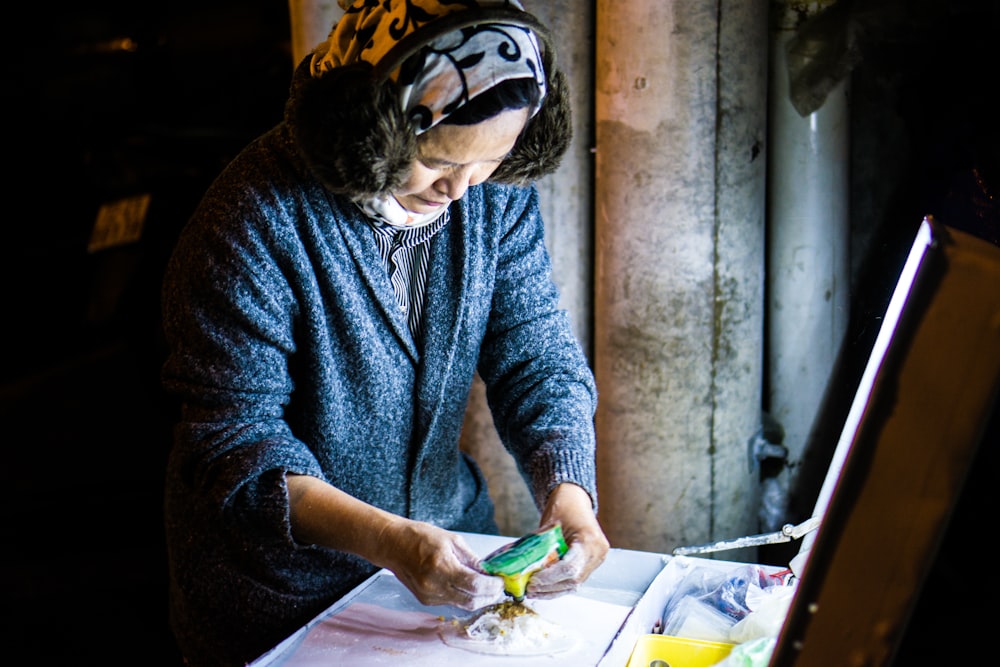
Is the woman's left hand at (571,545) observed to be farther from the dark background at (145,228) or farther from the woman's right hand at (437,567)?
the dark background at (145,228)

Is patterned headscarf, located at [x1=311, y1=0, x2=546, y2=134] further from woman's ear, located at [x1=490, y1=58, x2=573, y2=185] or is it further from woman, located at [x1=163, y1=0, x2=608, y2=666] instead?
woman's ear, located at [x1=490, y1=58, x2=573, y2=185]

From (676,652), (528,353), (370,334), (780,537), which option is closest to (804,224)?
(528,353)

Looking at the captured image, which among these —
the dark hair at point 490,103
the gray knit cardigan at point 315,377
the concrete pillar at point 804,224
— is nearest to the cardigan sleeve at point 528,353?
the gray knit cardigan at point 315,377

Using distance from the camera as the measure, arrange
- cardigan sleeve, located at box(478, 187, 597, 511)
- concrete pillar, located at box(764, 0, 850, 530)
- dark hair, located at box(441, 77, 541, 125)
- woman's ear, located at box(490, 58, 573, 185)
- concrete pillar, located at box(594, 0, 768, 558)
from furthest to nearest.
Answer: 1. concrete pillar, located at box(764, 0, 850, 530)
2. concrete pillar, located at box(594, 0, 768, 558)
3. cardigan sleeve, located at box(478, 187, 597, 511)
4. woman's ear, located at box(490, 58, 573, 185)
5. dark hair, located at box(441, 77, 541, 125)

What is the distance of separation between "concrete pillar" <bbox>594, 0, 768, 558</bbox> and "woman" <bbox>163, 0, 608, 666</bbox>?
68 cm

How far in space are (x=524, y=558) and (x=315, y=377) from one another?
49 centimetres

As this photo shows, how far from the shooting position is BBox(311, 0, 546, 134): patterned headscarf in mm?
1457

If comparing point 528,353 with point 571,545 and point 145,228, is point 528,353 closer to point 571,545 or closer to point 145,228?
point 571,545

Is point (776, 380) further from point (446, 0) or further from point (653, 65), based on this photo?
point (446, 0)

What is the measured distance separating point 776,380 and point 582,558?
143cm

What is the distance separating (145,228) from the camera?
559 centimetres

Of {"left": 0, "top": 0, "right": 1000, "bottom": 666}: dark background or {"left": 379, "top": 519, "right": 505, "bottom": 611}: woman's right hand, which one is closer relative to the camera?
{"left": 379, "top": 519, "right": 505, "bottom": 611}: woman's right hand

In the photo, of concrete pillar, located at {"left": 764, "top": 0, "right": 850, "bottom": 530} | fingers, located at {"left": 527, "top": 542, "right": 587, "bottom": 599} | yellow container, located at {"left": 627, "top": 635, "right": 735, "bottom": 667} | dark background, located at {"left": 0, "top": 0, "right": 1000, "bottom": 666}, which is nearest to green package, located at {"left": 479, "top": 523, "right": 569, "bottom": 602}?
fingers, located at {"left": 527, "top": 542, "right": 587, "bottom": 599}

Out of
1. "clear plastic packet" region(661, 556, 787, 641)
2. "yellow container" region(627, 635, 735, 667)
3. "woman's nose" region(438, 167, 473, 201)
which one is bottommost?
"yellow container" region(627, 635, 735, 667)
